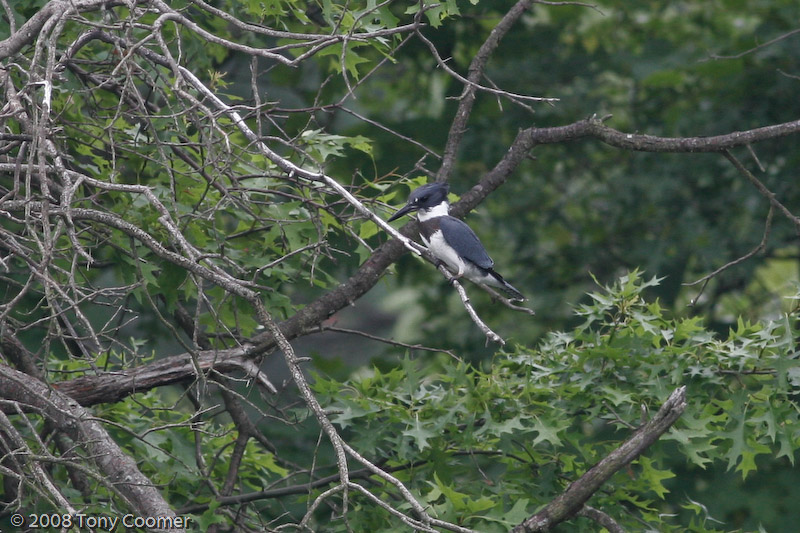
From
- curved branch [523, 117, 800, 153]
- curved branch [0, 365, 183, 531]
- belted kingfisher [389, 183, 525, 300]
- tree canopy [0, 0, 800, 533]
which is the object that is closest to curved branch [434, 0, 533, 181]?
tree canopy [0, 0, 800, 533]

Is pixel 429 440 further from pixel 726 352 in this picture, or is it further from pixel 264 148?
pixel 264 148

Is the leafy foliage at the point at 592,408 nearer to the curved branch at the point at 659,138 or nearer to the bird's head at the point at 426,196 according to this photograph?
the curved branch at the point at 659,138

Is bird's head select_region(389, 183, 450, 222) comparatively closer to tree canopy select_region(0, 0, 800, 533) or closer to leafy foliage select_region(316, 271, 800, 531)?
tree canopy select_region(0, 0, 800, 533)

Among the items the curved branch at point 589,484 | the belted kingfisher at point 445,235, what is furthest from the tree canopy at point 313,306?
the belted kingfisher at point 445,235

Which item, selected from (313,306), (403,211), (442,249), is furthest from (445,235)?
(313,306)

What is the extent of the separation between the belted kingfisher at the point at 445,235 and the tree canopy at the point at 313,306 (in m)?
0.13

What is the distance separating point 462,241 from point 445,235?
0.32 ft

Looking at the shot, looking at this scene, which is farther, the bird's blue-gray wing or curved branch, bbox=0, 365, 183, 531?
the bird's blue-gray wing

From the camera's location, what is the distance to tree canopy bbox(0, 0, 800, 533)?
116 inches

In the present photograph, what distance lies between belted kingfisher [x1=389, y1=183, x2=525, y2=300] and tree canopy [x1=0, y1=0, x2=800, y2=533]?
0.13 meters

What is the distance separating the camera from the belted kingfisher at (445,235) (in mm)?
4535

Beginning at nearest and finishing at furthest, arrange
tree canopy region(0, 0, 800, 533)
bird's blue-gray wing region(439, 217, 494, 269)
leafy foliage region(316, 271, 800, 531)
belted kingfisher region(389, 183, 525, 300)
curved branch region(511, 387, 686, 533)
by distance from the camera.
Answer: tree canopy region(0, 0, 800, 533), curved branch region(511, 387, 686, 533), leafy foliage region(316, 271, 800, 531), belted kingfisher region(389, 183, 525, 300), bird's blue-gray wing region(439, 217, 494, 269)

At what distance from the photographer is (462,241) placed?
4.69m

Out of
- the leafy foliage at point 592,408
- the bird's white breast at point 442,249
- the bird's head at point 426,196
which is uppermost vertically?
the bird's head at point 426,196
